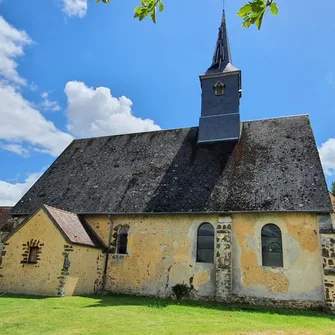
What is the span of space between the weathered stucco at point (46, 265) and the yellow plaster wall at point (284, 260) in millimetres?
6577

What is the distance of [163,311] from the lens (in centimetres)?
1032

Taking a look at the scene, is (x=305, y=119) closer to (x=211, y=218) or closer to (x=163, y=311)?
(x=211, y=218)

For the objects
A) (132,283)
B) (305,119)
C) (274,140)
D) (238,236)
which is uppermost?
(305,119)

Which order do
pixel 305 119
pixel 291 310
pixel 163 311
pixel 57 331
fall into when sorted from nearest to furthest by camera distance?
pixel 57 331 < pixel 163 311 < pixel 291 310 < pixel 305 119

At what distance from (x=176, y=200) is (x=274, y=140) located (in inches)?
252

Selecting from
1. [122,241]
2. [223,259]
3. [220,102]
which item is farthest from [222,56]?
[223,259]

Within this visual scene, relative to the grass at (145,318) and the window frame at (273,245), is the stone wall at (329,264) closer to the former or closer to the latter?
the grass at (145,318)

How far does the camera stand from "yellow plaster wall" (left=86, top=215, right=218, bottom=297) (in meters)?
13.6

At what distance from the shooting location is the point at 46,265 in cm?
1344

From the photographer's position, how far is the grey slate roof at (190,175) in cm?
1370

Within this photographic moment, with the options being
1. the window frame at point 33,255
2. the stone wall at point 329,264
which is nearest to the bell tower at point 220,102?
the stone wall at point 329,264

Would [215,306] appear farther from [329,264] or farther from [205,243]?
[329,264]

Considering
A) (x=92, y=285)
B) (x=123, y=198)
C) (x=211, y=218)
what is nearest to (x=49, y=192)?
(x=123, y=198)

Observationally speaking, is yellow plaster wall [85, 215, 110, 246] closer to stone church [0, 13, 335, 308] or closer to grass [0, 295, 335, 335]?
stone church [0, 13, 335, 308]
